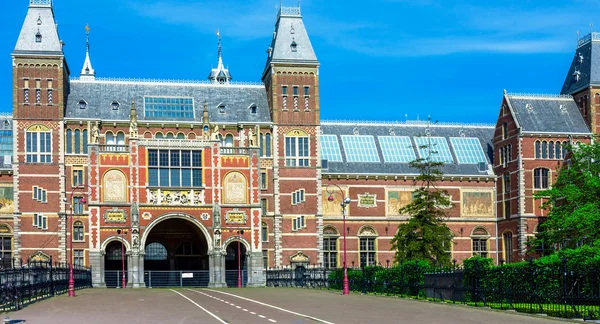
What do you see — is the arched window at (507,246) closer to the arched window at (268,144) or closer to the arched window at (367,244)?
the arched window at (367,244)

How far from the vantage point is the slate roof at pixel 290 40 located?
87.4 m

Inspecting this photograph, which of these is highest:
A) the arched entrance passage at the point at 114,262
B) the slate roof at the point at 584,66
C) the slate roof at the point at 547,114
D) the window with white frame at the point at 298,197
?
the slate roof at the point at 584,66

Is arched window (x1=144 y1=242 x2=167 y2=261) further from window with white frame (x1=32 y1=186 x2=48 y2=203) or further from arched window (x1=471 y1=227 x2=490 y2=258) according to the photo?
arched window (x1=471 y1=227 x2=490 y2=258)

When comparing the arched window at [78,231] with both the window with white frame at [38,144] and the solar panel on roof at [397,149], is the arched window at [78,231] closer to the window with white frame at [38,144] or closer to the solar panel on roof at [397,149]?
the window with white frame at [38,144]

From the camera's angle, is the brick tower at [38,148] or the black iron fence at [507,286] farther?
the brick tower at [38,148]

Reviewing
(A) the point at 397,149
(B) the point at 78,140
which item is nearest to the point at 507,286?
(B) the point at 78,140

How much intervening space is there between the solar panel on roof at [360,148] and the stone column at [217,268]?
19790 millimetres

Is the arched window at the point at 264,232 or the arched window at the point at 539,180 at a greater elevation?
the arched window at the point at 539,180

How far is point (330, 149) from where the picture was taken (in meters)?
92.2

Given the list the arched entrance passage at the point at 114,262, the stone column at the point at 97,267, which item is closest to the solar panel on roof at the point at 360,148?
the arched entrance passage at the point at 114,262

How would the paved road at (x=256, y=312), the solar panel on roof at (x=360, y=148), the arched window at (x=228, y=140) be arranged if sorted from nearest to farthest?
the paved road at (x=256, y=312) < the arched window at (x=228, y=140) < the solar panel on roof at (x=360, y=148)

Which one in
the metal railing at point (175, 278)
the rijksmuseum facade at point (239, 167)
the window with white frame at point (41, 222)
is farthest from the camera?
the window with white frame at point (41, 222)

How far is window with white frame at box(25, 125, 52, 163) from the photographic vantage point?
8125 cm

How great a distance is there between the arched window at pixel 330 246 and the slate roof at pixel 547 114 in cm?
2029
